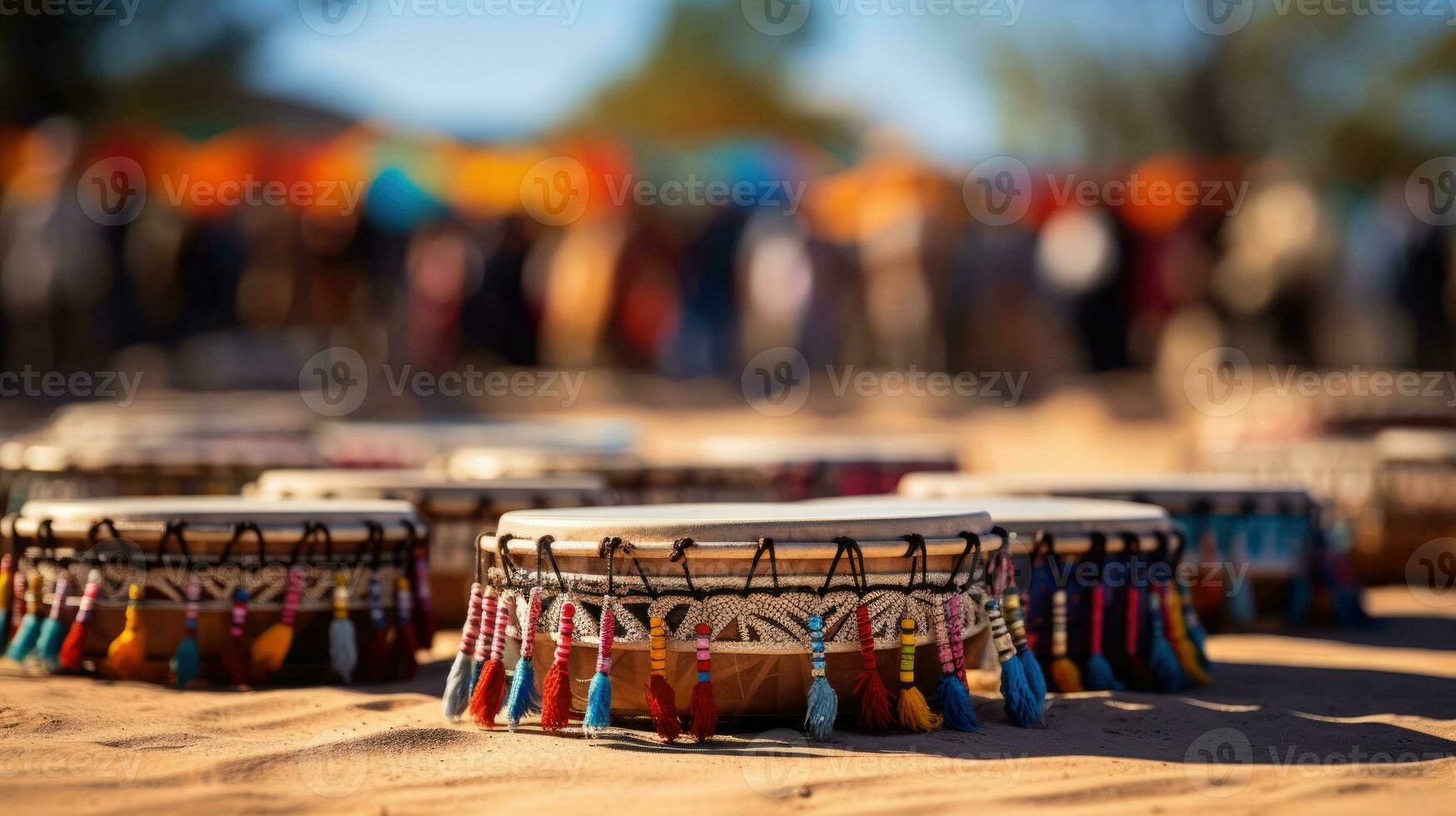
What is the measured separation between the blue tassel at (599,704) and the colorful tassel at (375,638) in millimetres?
1041

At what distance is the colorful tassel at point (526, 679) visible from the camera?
10.2 ft

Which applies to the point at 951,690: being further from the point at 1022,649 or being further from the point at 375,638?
the point at 375,638

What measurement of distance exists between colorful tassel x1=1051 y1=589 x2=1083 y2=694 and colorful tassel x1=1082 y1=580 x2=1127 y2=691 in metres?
0.03

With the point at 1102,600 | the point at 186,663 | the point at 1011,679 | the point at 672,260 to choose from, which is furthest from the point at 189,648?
the point at 672,260

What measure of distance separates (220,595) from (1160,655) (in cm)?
225

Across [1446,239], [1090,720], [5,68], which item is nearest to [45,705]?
[1090,720]

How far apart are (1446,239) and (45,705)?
1341 cm

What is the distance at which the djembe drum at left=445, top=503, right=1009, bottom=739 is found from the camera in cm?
304

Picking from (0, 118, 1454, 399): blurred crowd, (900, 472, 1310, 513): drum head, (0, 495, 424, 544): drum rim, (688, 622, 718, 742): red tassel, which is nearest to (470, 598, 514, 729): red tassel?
(688, 622, 718, 742): red tassel

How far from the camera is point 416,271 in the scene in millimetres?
15039

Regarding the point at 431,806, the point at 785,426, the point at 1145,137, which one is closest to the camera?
the point at 431,806

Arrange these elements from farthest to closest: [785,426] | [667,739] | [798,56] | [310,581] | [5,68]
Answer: [798,56] → [5,68] → [785,426] → [310,581] → [667,739]

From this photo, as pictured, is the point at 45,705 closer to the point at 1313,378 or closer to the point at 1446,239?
the point at 1313,378

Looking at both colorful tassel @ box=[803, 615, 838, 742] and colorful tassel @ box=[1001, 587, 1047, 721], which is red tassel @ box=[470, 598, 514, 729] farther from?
colorful tassel @ box=[1001, 587, 1047, 721]
